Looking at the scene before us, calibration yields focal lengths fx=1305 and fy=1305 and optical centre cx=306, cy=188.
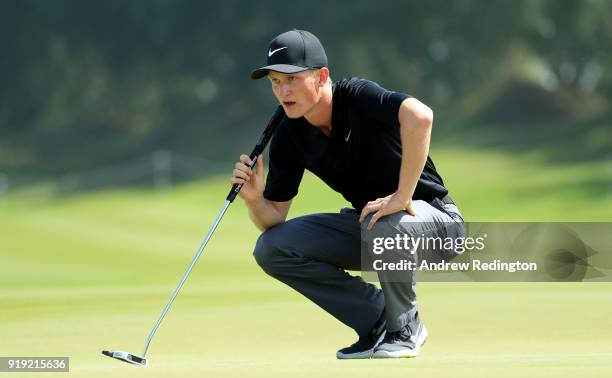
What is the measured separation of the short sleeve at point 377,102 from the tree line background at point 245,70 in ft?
72.4

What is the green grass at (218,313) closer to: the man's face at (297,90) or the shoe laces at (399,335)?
the shoe laces at (399,335)

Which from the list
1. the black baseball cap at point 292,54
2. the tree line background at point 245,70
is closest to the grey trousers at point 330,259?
the black baseball cap at point 292,54

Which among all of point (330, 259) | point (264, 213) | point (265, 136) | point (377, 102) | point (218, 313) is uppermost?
point (218, 313)

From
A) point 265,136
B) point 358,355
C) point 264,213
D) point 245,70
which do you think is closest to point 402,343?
point 358,355

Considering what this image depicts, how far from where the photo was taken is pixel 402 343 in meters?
5.23

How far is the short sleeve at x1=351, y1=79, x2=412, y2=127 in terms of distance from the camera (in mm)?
5133

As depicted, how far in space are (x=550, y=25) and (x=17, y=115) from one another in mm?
18023

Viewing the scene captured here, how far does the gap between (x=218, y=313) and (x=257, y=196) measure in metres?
2.43

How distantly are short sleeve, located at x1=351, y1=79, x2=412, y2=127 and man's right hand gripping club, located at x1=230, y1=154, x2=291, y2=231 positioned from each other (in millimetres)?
597

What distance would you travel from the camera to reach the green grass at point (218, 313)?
4.91 meters

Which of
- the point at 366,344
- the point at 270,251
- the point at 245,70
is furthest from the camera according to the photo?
the point at 245,70

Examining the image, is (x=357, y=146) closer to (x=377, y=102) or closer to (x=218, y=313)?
(x=377, y=102)

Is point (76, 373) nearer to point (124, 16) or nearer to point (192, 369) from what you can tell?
point (192, 369)

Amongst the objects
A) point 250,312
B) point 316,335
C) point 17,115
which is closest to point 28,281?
point 250,312
